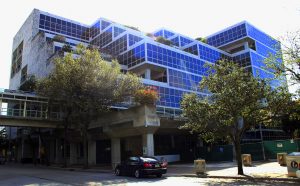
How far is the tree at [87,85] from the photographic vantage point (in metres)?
29.2

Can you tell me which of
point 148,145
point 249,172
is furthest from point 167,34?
point 249,172

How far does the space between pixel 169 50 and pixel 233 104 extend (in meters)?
33.9

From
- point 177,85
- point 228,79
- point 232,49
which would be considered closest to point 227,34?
point 232,49

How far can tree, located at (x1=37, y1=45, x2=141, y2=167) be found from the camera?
29194mm

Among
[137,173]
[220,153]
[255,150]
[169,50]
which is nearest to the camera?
[137,173]

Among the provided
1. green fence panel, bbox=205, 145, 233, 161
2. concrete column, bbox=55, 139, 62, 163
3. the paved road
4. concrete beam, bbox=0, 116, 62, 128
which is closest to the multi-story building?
green fence panel, bbox=205, 145, 233, 161

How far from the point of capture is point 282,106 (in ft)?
57.4

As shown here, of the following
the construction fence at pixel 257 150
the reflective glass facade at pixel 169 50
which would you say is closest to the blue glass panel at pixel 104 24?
the reflective glass facade at pixel 169 50

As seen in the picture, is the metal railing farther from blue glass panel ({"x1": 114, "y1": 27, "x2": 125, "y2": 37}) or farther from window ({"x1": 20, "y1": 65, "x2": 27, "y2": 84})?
window ({"x1": 20, "y1": 65, "x2": 27, "y2": 84})

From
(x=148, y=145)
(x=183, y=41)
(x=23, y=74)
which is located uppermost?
(x=183, y=41)

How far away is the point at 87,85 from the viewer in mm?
28766

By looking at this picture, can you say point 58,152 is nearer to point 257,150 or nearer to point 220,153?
point 220,153

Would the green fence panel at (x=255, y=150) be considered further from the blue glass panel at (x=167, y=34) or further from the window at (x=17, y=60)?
the window at (x=17, y=60)

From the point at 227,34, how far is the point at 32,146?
49.4 metres
